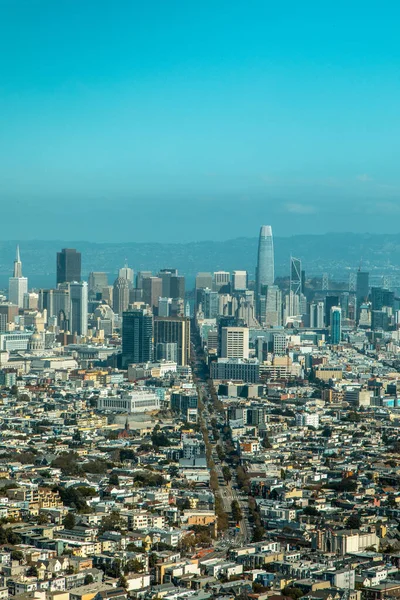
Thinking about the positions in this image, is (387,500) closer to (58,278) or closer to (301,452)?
(301,452)

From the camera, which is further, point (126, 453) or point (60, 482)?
point (126, 453)

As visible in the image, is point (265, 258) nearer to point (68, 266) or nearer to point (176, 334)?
point (68, 266)

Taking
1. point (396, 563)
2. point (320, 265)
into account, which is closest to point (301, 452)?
point (396, 563)

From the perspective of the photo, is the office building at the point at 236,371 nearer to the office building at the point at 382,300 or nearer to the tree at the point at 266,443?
the tree at the point at 266,443

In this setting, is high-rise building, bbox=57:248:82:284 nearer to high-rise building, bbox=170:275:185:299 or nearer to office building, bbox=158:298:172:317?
high-rise building, bbox=170:275:185:299

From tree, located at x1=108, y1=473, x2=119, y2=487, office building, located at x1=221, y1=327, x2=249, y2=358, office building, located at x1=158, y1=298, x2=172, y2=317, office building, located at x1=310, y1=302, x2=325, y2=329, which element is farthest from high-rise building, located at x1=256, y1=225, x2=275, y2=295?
tree, located at x1=108, y1=473, x2=119, y2=487

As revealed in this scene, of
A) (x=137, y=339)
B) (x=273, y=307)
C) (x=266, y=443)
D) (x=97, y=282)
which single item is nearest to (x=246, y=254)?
(x=97, y=282)
